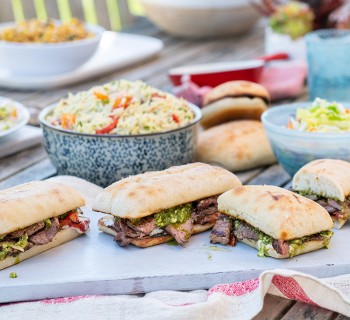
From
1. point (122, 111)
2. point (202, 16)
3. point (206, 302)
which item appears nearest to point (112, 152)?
point (122, 111)

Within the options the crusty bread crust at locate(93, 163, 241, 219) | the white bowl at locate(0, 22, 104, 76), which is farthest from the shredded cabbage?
the white bowl at locate(0, 22, 104, 76)

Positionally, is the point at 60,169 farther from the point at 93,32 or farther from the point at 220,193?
the point at 93,32

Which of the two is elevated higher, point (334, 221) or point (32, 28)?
point (32, 28)

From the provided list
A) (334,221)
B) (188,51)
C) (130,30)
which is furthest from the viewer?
(130,30)

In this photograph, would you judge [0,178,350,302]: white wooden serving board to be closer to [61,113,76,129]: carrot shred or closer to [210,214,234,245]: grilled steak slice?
[210,214,234,245]: grilled steak slice

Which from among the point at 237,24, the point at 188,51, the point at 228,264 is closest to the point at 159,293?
the point at 228,264

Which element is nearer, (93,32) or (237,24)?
(93,32)

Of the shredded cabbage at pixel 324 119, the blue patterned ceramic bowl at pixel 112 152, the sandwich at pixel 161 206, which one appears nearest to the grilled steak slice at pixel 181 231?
the sandwich at pixel 161 206
